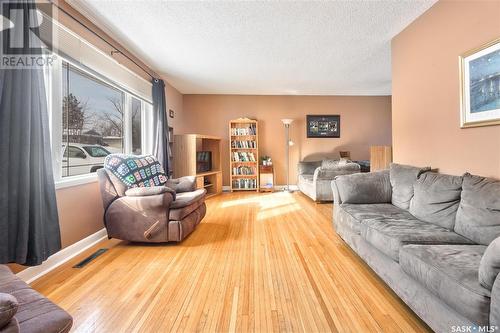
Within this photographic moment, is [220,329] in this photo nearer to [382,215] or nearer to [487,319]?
[487,319]

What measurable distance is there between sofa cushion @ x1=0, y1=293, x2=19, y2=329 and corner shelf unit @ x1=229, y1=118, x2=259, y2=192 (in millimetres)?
5314

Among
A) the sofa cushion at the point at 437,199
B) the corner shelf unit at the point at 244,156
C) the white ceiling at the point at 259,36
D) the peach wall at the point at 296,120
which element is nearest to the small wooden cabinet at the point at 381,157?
the white ceiling at the point at 259,36

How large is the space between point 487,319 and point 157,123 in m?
4.44

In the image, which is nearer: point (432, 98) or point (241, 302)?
point (241, 302)

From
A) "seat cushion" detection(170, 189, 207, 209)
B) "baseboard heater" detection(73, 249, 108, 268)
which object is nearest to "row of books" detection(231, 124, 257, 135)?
"seat cushion" detection(170, 189, 207, 209)

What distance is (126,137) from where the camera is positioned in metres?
3.84

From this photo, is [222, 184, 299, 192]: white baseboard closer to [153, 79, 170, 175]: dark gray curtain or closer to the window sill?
[153, 79, 170, 175]: dark gray curtain

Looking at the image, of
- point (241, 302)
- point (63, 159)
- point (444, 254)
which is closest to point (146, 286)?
point (241, 302)

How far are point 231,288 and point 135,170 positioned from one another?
1880 millimetres

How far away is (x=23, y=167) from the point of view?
1.77 meters

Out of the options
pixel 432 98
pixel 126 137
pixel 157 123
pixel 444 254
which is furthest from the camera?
pixel 157 123

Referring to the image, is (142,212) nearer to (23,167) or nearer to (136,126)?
(23,167)

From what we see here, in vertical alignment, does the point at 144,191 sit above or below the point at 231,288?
above

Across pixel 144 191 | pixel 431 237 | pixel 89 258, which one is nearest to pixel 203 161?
pixel 144 191
